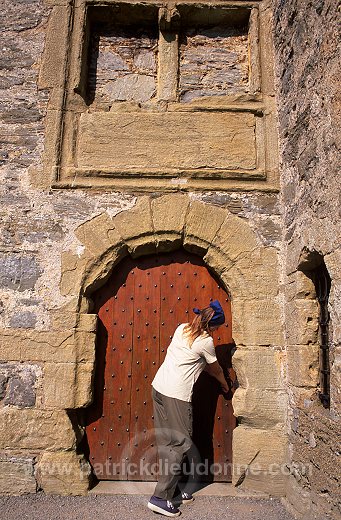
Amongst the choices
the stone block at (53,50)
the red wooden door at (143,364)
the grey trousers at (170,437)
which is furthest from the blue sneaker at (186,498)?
the stone block at (53,50)

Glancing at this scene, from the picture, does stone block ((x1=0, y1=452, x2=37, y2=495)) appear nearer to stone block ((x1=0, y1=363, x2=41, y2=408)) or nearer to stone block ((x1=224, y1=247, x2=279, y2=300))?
stone block ((x1=0, y1=363, x2=41, y2=408))

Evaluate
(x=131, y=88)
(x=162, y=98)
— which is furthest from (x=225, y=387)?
(x=131, y=88)

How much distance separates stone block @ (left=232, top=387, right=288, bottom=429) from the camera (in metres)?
3.30

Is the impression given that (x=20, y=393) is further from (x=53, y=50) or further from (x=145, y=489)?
(x=53, y=50)

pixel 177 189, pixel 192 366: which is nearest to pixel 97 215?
pixel 177 189

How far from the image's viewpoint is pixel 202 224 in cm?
365

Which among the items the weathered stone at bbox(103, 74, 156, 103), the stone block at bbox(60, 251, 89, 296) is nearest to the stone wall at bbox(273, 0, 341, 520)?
the weathered stone at bbox(103, 74, 156, 103)

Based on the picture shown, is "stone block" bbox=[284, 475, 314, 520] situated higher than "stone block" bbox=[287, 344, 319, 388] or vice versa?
"stone block" bbox=[287, 344, 319, 388]

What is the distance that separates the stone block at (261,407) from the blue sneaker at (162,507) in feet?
2.58

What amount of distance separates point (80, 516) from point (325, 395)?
1820mm

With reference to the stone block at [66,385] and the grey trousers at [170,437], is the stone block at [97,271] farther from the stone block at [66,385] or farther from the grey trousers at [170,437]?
the grey trousers at [170,437]

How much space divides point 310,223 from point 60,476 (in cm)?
258

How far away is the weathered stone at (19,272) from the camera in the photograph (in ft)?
11.6

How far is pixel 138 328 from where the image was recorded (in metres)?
3.66
